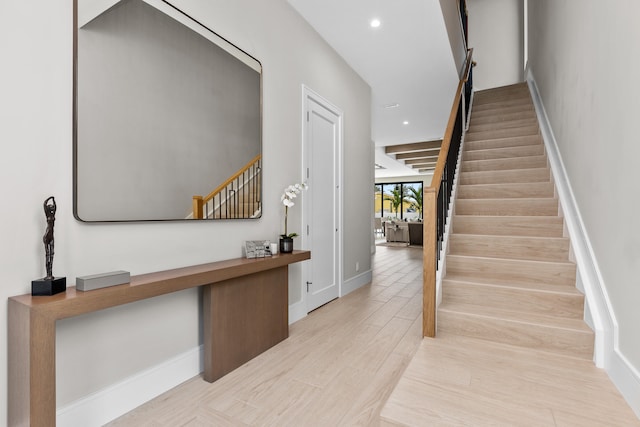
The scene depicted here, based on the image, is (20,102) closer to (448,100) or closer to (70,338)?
(70,338)

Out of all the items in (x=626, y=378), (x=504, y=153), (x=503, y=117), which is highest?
(x=503, y=117)

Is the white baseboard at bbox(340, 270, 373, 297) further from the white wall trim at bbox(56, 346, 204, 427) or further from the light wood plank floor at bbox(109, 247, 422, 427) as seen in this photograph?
the white wall trim at bbox(56, 346, 204, 427)

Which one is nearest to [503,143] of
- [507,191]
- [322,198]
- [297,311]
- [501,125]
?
[501,125]

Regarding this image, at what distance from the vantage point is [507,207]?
3.25 m

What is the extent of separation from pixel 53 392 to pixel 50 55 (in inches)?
55.1

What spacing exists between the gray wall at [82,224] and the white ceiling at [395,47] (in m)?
0.65

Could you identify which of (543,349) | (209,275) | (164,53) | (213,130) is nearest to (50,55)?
(164,53)

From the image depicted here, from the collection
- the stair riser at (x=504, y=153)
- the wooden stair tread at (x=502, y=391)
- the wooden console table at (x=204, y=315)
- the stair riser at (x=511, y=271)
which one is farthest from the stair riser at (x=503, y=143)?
the wooden console table at (x=204, y=315)

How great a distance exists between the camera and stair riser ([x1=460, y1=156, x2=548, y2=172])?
3.71m

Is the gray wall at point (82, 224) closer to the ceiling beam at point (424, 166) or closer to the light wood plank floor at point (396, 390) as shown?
the light wood plank floor at point (396, 390)

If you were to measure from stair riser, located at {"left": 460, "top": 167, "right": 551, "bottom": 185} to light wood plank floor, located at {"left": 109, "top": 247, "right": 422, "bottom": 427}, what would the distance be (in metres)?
1.73

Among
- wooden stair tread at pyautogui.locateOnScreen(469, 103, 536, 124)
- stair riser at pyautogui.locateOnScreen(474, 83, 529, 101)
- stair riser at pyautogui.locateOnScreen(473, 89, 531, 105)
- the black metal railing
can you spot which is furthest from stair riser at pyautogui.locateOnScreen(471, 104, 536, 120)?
the black metal railing

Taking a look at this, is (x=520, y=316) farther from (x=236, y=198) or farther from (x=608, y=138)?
(x=236, y=198)

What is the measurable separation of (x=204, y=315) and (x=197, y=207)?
0.70 m
